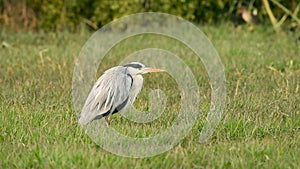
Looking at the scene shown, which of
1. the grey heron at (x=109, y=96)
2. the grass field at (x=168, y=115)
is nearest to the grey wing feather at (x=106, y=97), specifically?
the grey heron at (x=109, y=96)

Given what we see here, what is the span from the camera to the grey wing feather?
18.0 ft

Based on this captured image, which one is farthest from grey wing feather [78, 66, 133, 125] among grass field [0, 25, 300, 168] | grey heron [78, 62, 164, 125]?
grass field [0, 25, 300, 168]

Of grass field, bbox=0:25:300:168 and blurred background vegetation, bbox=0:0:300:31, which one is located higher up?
blurred background vegetation, bbox=0:0:300:31

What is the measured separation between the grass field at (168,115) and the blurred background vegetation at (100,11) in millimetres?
2086

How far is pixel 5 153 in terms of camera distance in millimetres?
4949

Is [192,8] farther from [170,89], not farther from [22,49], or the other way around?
[170,89]

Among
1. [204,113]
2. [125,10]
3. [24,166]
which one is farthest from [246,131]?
[125,10]

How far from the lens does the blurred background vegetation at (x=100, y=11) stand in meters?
12.7

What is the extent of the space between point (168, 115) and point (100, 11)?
279 inches

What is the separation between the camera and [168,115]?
6.11 metres

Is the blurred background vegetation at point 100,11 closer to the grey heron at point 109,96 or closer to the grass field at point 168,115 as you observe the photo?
the grass field at point 168,115

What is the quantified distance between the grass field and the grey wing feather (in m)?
0.14

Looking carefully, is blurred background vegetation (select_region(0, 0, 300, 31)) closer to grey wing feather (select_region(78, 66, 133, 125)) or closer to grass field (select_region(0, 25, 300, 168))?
grass field (select_region(0, 25, 300, 168))

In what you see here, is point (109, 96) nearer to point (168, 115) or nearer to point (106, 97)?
point (106, 97)
